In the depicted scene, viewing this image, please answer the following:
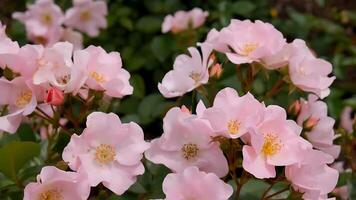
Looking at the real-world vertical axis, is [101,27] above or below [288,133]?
below

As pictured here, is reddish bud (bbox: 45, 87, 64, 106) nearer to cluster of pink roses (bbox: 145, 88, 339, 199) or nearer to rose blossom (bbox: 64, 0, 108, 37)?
cluster of pink roses (bbox: 145, 88, 339, 199)

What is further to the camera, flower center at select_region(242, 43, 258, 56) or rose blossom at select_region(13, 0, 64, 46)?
rose blossom at select_region(13, 0, 64, 46)

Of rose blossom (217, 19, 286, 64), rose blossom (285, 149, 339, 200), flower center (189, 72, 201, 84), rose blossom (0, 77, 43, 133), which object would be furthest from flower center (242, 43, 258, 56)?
rose blossom (0, 77, 43, 133)

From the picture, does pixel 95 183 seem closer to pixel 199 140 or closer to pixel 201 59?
pixel 199 140

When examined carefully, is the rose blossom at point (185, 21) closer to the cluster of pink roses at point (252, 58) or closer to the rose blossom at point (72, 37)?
the rose blossom at point (72, 37)

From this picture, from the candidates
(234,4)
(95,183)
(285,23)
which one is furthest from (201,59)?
(285,23)

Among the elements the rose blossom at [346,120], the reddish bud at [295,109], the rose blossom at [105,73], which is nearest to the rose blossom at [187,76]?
the rose blossom at [105,73]
